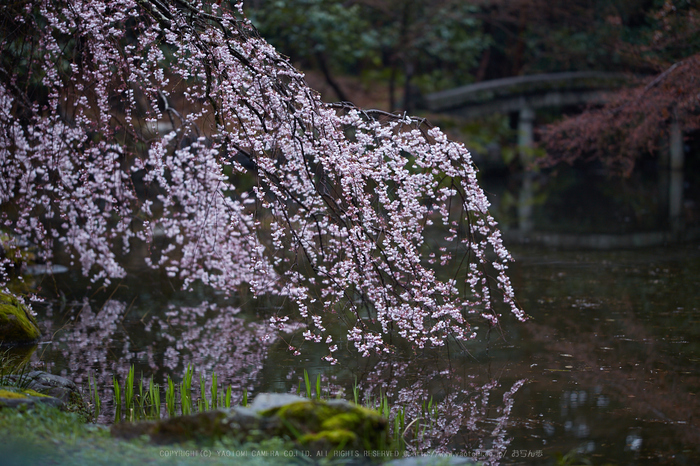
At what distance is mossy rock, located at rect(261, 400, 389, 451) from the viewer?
308 centimetres

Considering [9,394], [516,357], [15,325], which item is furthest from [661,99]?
[9,394]

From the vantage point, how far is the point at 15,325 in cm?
645

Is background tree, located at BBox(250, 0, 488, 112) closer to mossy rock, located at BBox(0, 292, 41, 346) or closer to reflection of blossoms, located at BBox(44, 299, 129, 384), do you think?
reflection of blossoms, located at BBox(44, 299, 129, 384)

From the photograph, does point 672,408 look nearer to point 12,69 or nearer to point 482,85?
point 12,69

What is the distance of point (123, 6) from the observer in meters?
5.02

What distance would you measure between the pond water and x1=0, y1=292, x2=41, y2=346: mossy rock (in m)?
0.21

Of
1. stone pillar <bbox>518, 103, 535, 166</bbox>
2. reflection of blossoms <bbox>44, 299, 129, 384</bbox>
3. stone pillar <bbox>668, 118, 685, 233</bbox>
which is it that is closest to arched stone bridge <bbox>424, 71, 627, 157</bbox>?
stone pillar <bbox>518, 103, 535, 166</bbox>

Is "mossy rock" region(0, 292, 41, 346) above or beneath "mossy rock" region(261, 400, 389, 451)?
above

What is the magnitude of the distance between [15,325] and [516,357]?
4.75 meters

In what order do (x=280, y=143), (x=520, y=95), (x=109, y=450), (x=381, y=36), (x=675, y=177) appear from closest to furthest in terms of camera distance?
(x=109, y=450) < (x=280, y=143) < (x=675, y=177) < (x=520, y=95) < (x=381, y=36)

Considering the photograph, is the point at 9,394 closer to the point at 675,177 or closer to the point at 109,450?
the point at 109,450

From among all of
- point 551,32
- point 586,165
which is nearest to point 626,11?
point 551,32

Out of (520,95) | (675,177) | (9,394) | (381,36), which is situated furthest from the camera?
(381,36)

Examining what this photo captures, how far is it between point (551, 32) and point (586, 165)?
6.36 meters
